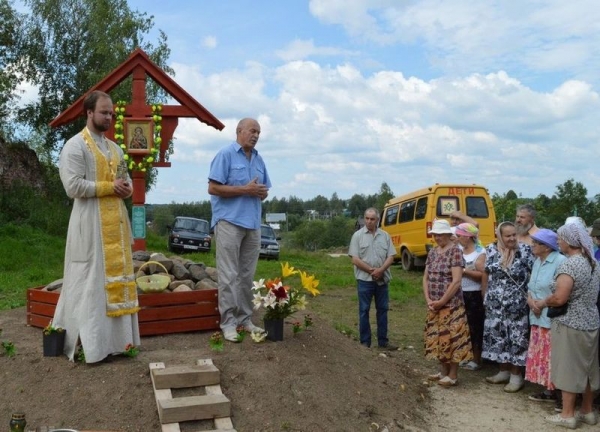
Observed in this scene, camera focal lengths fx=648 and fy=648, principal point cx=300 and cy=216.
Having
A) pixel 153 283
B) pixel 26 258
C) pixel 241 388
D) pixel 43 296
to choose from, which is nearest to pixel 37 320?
pixel 43 296

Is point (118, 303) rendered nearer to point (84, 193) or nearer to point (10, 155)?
point (84, 193)

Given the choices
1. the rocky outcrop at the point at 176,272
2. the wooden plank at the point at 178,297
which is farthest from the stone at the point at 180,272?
the wooden plank at the point at 178,297

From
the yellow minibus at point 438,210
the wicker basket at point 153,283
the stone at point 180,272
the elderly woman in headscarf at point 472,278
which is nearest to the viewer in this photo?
the wicker basket at point 153,283

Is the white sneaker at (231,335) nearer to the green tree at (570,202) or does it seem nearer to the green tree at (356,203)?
the green tree at (570,202)

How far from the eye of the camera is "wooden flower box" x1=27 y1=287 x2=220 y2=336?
632cm

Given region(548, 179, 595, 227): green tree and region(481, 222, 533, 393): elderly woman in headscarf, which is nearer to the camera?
region(481, 222, 533, 393): elderly woman in headscarf

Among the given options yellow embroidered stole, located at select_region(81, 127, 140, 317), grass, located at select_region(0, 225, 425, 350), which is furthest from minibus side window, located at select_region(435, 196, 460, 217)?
yellow embroidered stole, located at select_region(81, 127, 140, 317)

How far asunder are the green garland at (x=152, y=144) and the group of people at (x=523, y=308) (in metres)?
3.82

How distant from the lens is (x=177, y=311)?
21.0ft

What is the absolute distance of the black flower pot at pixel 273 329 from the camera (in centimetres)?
600

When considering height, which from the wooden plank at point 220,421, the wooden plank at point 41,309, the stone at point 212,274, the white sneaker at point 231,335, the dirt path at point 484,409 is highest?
the stone at point 212,274

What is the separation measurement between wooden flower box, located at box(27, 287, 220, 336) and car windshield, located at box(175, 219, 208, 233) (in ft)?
55.7

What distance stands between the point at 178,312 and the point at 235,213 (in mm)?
1252

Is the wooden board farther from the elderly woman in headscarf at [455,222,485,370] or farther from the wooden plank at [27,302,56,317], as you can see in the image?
the elderly woman in headscarf at [455,222,485,370]
